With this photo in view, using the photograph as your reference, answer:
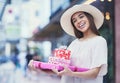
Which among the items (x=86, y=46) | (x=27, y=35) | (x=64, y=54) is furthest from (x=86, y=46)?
(x=27, y=35)

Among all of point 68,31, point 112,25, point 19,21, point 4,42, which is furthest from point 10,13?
point 112,25

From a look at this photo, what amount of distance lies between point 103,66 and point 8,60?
2.02ft

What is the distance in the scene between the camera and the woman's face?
157cm

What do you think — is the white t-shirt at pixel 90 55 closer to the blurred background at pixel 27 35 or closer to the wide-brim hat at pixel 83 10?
the wide-brim hat at pixel 83 10

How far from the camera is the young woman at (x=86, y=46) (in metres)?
1.49

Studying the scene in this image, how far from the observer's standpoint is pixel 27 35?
1.81m

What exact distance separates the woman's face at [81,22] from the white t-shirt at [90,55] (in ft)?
0.23

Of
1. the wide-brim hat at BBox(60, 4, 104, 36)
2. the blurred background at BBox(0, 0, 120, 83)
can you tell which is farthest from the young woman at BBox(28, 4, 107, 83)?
the blurred background at BBox(0, 0, 120, 83)

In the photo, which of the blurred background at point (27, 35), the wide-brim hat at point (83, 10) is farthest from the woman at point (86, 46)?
the blurred background at point (27, 35)

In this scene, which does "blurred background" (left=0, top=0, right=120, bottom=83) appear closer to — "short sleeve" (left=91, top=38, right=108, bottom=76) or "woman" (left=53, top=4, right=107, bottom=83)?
"woman" (left=53, top=4, right=107, bottom=83)

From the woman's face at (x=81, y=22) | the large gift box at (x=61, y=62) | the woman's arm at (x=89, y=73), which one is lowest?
the woman's arm at (x=89, y=73)

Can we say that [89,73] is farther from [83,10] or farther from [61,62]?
[83,10]

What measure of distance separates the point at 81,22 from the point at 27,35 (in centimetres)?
41

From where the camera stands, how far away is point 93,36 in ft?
5.09
